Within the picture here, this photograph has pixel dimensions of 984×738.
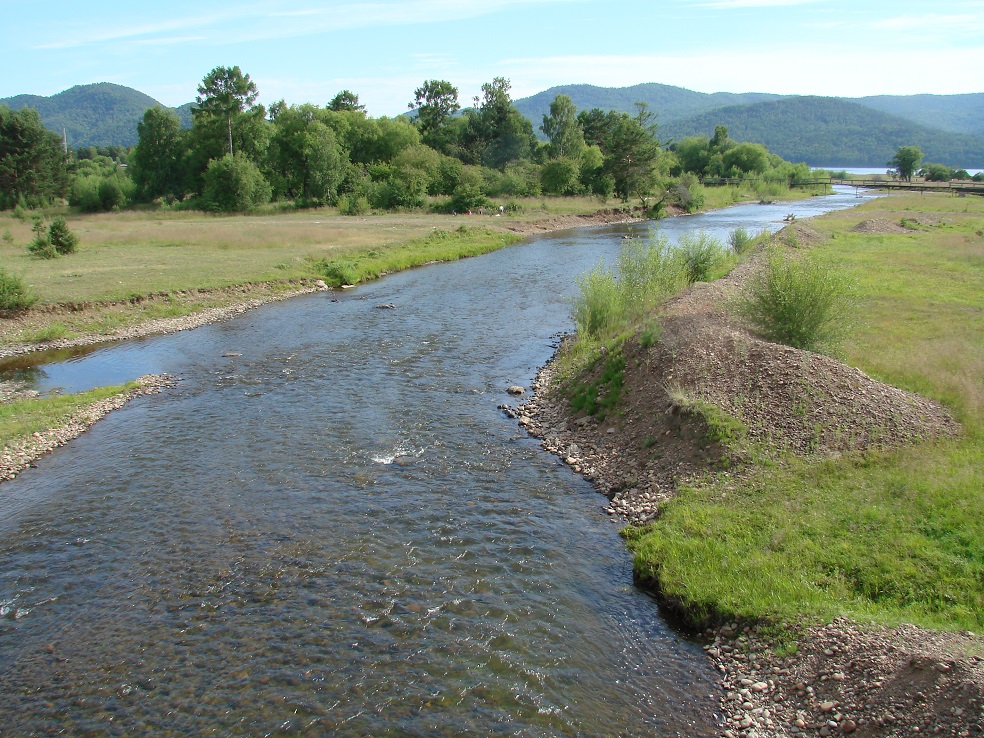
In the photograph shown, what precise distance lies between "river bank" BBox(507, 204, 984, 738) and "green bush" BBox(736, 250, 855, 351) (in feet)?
3.45

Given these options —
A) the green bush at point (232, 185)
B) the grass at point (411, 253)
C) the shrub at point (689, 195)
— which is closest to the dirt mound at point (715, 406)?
the grass at point (411, 253)

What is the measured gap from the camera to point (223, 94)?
86.6m

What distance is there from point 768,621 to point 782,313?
1066cm

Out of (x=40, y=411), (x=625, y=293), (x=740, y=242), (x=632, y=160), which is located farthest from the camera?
(x=632, y=160)

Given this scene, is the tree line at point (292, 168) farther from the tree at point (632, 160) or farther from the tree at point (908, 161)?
the tree at point (908, 161)

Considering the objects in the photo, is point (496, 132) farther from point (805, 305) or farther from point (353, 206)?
point (805, 305)

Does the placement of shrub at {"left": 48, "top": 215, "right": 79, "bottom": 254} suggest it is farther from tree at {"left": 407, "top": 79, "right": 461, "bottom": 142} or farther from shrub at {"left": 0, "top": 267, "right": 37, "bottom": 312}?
tree at {"left": 407, "top": 79, "right": 461, "bottom": 142}

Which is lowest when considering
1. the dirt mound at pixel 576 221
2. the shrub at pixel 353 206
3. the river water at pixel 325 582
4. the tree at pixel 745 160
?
the river water at pixel 325 582

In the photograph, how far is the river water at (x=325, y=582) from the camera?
8.62 metres

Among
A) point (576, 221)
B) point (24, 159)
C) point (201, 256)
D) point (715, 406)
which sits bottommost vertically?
point (715, 406)

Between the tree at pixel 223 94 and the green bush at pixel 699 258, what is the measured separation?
73.9 m

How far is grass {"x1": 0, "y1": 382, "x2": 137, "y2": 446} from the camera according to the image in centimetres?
1772

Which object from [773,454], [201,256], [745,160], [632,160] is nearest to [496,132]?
[632,160]

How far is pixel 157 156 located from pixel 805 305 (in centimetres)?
A: 9661
